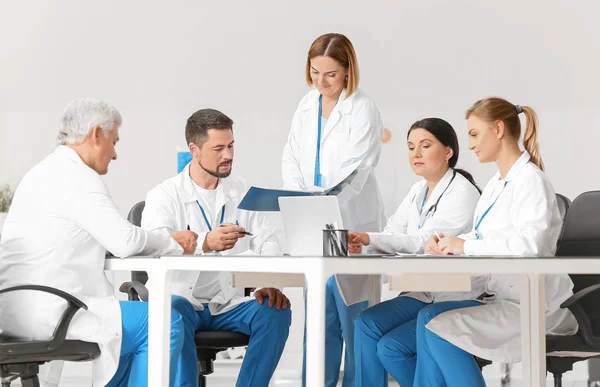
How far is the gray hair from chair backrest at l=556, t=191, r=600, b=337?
1611mm

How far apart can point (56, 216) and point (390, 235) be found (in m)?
1.13

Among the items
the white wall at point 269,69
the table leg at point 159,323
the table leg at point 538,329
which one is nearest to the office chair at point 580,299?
the table leg at point 538,329

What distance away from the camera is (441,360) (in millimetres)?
2588

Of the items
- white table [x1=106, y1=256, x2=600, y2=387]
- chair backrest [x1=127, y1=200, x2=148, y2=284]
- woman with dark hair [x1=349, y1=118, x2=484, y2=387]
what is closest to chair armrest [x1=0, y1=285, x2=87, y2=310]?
white table [x1=106, y1=256, x2=600, y2=387]

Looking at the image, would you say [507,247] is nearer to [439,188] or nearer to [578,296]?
[578,296]

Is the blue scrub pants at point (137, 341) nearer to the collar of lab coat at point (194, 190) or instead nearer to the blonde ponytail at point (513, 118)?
the collar of lab coat at point (194, 190)

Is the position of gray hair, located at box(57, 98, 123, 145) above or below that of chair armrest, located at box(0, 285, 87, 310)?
above

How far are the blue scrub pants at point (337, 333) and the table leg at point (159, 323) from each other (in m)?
1.08

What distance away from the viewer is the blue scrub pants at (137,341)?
2676 mm

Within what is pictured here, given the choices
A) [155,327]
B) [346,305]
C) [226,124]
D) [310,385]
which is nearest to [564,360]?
[346,305]

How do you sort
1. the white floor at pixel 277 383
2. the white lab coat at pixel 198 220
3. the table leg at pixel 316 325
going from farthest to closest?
the white floor at pixel 277 383, the white lab coat at pixel 198 220, the table leg at pixel 316 325

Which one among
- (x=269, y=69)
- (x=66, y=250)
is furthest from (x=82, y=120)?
(x=269, y=69)

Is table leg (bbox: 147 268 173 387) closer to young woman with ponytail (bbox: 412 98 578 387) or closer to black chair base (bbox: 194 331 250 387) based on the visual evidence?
black chair base (bbox: 194 331 250 387)

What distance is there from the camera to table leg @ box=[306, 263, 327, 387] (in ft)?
6.77
